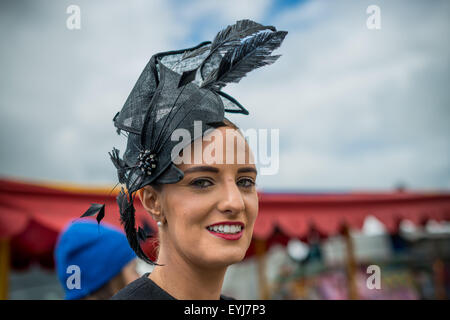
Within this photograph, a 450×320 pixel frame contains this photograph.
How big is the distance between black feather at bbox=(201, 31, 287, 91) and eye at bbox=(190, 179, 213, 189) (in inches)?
14.8

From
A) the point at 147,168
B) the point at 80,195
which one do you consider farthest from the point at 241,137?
the point at 80,195

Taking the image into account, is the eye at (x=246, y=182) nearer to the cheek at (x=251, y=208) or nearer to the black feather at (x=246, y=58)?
the cheek at (x=251, y=208)

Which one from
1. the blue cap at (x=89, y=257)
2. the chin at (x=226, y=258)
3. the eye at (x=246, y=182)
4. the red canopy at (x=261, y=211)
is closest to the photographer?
the chin at (x=226, y=258)

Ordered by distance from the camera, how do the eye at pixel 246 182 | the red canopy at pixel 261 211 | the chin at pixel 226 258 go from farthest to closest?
the red canopy at pixel 261 211 → the eye at pixel 246 182 → the chin at pixel 226 258

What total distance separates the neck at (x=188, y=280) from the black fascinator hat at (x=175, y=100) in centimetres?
13

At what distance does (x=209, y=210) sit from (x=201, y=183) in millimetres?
103

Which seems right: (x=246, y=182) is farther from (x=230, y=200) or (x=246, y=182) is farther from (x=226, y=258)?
(x=226, y=258)

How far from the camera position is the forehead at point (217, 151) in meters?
1.40

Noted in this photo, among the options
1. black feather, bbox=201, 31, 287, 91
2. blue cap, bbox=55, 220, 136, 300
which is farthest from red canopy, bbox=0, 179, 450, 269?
black feather, bbox=201, 31, 287, 91

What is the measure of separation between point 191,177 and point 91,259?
1293 mm

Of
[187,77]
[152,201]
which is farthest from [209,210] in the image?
[187,77]

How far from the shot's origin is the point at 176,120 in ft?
4.65

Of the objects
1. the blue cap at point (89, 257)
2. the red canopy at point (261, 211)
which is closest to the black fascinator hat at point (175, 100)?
the blue cap at point (89, 257)

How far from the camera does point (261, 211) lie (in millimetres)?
4656
